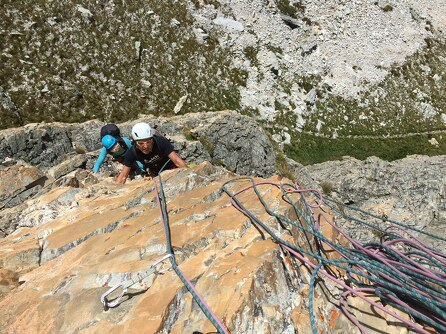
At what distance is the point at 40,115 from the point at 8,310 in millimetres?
25043

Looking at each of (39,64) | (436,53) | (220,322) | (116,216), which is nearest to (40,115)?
(39,64)

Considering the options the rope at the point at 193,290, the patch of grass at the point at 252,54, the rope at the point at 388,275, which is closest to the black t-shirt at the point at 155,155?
the rope at the point at 193,290

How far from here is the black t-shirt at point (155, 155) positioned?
12.0 metres

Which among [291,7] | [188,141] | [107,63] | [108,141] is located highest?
[291,7]

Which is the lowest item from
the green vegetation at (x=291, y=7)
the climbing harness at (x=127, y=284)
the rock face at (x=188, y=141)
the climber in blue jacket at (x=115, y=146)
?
the rock face at (x=188, y=141)

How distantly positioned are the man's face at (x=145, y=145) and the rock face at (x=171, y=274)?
2.61m

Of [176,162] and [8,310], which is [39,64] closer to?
[176,162]

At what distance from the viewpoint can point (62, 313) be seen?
5.97 metres

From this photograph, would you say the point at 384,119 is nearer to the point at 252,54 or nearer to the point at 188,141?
the point at 252,54

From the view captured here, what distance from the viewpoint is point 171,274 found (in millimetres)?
6336

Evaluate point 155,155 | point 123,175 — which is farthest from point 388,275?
point 123,175

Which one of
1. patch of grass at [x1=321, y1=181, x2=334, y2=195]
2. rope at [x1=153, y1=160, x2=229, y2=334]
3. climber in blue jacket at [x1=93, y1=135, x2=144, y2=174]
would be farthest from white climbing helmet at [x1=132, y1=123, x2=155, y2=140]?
patch of grass at [x1=321, y1=181, x2=334, y2=195]

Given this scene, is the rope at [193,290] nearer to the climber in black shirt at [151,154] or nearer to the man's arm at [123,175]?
the climber in black shirt at [151,154]

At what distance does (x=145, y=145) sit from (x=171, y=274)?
600cm
